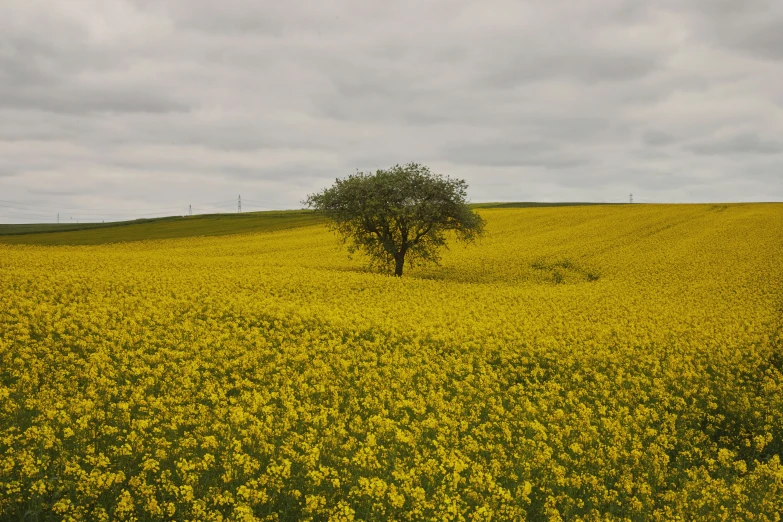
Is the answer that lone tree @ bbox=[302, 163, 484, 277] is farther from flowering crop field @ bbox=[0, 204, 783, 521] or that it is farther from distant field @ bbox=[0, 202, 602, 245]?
distant field @ bbox=[0, 202, 602, 245]

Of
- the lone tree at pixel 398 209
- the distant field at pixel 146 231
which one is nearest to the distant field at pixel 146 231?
the distant field at pixel 146 231

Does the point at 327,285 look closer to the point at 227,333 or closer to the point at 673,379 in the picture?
the point at 227,333

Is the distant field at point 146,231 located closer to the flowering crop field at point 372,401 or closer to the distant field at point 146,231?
the distant field at point 146,231

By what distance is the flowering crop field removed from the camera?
7.63 m

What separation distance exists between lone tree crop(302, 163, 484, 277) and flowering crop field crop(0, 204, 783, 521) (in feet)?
32.0

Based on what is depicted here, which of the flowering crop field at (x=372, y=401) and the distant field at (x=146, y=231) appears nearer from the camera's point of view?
the flowering crop field at (x=372, y=401)

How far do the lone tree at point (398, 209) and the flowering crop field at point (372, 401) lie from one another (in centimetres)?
975

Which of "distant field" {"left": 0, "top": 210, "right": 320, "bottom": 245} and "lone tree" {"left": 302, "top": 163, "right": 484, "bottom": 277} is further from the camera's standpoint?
"distant field" {"left": 0, "top": 210, "right": 320, "bottom": 245}

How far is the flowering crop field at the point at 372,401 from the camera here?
7633mm

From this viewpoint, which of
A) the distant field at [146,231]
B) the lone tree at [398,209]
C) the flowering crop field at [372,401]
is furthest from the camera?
the distant field at [146,231]

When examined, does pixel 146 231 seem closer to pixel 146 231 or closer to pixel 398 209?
pixel 146 231

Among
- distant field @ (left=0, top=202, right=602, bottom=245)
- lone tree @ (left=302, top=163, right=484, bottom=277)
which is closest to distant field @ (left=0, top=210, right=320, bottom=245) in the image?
distant field @ (left=0, top=202, right=602, bottom=245)

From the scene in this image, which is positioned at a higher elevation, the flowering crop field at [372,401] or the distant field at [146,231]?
the distant field at [146,231]

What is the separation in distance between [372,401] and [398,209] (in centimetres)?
2388
